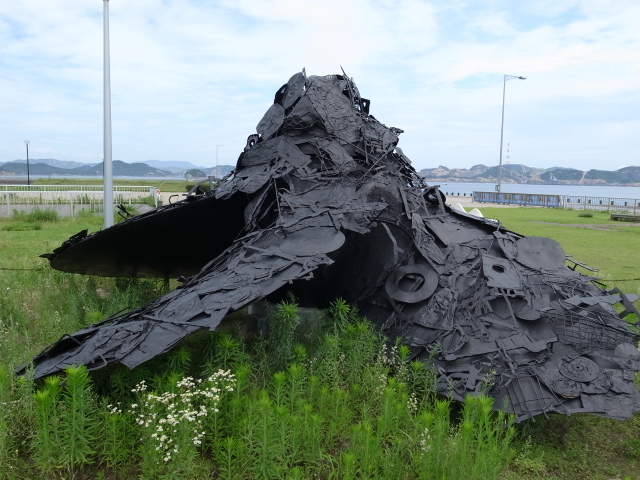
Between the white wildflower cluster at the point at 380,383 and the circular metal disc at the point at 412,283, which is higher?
the circular metal disc at the point at 412,283

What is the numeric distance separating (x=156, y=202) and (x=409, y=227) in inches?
706

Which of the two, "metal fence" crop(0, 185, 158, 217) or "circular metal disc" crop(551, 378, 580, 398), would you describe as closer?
"circular metal disc" crop(551, 378, 580, 398)

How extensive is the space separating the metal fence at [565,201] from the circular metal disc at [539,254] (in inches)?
952

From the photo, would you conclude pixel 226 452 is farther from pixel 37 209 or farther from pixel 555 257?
pixel 37 209

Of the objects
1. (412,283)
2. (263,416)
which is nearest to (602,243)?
(412,283)

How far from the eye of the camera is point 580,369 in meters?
4.22

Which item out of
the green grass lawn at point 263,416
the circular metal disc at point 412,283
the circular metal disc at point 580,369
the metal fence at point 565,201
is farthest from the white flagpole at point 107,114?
the metal fence at point 565,201

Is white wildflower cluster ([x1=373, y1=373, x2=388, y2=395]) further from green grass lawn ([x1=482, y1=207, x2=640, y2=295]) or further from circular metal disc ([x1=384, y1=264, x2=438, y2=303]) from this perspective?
green grass lawn ([x1=482, y1=207, x2=640, y2=295])

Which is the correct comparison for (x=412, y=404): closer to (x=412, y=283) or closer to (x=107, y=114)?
(x=412, y=283)

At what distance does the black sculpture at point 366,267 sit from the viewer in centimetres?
392

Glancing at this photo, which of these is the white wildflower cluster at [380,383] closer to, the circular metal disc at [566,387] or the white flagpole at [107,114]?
the circular metal disc at [566,387]

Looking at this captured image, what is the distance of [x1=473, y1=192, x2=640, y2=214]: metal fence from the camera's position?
97.1 feet

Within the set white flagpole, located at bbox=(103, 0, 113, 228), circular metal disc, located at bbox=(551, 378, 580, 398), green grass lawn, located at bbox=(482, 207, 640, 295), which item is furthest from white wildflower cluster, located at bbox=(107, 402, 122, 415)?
white flagpole, located at bbox=(103, 0, 113, 228)

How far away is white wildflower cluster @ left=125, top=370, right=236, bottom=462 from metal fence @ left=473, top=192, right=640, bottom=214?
27442mm
